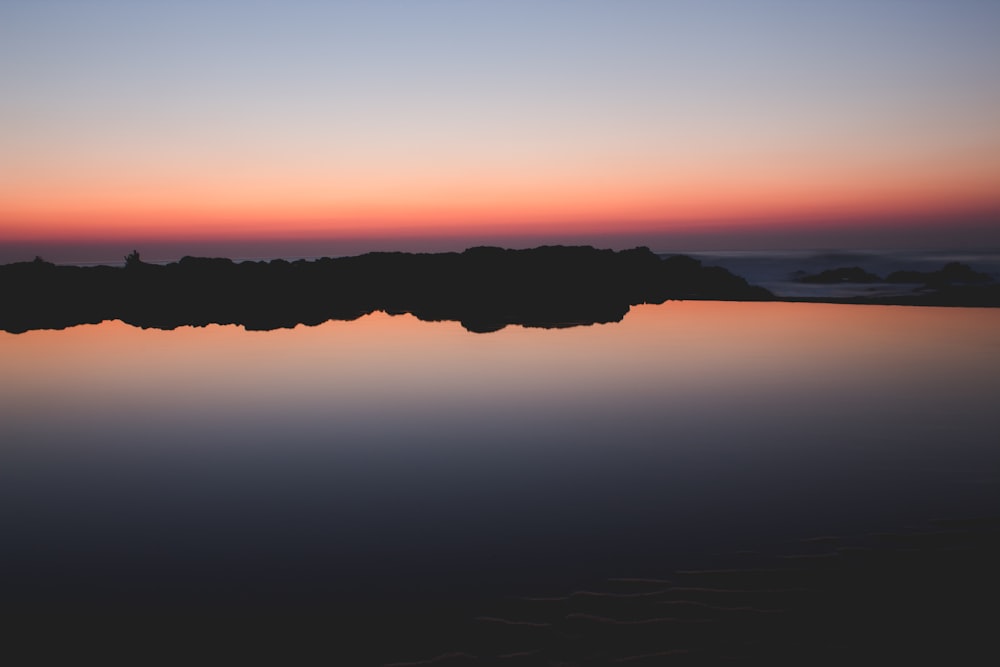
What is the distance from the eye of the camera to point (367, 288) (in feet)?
140

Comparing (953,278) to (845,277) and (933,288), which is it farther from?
(845,277)

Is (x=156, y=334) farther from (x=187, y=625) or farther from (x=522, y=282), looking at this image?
(x=187, y=625)

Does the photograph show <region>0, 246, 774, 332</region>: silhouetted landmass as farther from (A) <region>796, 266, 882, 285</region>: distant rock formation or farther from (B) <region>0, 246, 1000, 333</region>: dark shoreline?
(A) <region>796, 266, 882, 285</region>: distant rock formation

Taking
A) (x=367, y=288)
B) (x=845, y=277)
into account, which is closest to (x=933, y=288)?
(x=845, y=277)

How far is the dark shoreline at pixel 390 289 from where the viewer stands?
32531 millimetres

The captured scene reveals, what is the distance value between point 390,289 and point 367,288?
1.47m

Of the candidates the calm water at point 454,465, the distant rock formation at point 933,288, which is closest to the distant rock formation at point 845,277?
the distant rock formation at point 933,288

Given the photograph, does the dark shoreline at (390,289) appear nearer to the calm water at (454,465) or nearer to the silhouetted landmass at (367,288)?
the silhouetted landmass at (367,288)

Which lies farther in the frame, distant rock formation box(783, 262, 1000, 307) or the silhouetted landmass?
distant rock formation box(783, 262, 1000, 307)

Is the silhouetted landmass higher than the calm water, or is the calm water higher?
the silhouetted landmass

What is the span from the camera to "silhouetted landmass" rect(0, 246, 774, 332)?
32344mm

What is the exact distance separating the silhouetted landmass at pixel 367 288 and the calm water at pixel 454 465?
12838 mm

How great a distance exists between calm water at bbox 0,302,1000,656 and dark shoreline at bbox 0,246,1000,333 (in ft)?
42.4

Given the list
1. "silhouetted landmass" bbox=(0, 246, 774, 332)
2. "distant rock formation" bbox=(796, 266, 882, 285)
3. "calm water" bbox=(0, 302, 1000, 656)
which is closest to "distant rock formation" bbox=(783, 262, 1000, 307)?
"distant rock formation" bbox=(796, 266, 882, 285)
